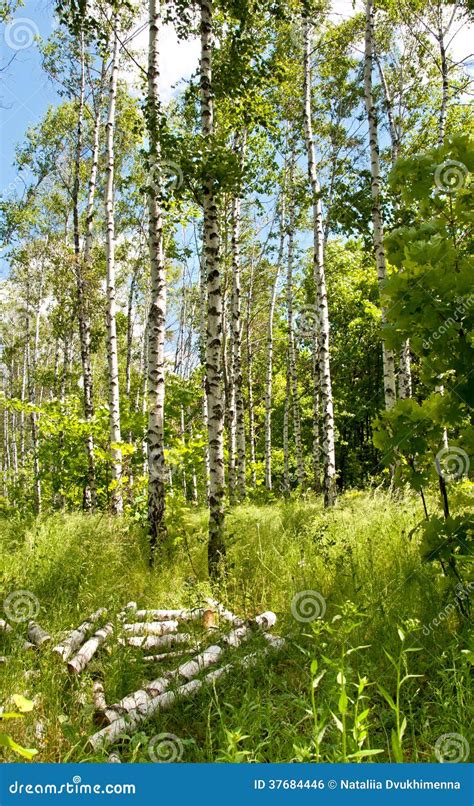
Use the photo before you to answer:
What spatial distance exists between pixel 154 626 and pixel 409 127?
16.6m

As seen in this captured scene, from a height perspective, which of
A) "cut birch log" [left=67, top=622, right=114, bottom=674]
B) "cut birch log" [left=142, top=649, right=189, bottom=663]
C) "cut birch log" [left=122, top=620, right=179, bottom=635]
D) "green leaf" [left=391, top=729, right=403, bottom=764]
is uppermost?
"green leaf" [left=391, top=729, right=403, bottom=764]

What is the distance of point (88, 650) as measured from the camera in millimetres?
3846

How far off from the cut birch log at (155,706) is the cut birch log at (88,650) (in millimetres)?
659

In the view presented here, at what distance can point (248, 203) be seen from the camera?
17938 mm

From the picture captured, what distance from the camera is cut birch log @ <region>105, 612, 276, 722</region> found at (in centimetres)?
323

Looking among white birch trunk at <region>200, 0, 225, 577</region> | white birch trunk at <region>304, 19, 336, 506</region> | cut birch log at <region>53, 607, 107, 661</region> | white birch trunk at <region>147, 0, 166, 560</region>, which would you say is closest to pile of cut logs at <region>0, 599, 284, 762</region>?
cut birch log at <region>53, 607, 107, 661</region>

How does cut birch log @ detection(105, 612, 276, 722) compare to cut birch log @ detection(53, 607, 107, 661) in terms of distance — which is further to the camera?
cut birch log @ detection(53, 607, 107, 661)

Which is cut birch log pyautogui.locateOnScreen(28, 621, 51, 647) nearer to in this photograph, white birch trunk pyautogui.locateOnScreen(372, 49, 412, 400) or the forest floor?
the forest floor

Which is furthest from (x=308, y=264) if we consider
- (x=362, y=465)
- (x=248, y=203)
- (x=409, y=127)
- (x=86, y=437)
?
(x=86, y=437)

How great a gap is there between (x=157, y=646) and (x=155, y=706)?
0.99 metres

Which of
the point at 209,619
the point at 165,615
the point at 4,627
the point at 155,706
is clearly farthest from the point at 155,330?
the point at 155,706

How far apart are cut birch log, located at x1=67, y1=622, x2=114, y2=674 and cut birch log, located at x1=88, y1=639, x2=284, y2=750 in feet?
2.16

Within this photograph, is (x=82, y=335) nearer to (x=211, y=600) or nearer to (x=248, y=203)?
(x=248, y=203)

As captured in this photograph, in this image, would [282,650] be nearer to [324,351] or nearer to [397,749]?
[397,749]
